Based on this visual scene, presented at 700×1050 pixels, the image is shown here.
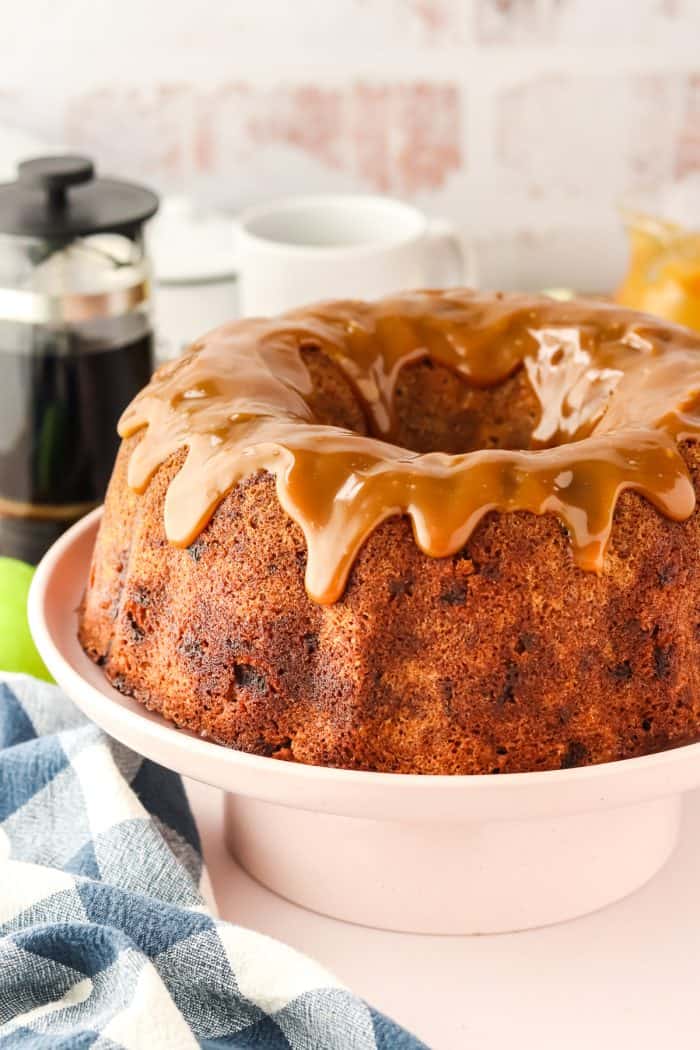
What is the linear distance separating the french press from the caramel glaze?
0.37 meters

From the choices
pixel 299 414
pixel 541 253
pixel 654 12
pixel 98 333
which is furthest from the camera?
pixel 541 253

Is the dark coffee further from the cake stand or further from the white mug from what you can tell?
the cake stand

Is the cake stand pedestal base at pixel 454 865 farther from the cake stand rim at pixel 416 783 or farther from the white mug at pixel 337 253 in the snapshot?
the white mug at pixel 337 253

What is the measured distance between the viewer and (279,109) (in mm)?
2414

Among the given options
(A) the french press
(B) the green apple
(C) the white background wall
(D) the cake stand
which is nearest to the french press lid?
(A) the french press

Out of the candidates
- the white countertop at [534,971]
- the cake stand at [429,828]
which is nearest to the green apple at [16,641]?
the cake stand at [429,828]

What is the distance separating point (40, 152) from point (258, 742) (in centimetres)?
164

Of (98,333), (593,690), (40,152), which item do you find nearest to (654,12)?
(40,152)

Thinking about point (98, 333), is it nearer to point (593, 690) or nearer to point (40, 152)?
point (593, 690)

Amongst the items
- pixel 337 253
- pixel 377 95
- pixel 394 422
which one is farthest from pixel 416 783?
pixel 377 95

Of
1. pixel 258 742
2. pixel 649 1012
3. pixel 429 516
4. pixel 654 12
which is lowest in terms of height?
pixel 649 1012

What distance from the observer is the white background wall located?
2354 millimetres

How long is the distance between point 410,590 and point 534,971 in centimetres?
29

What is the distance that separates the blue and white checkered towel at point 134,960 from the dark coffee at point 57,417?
1.76 ft
